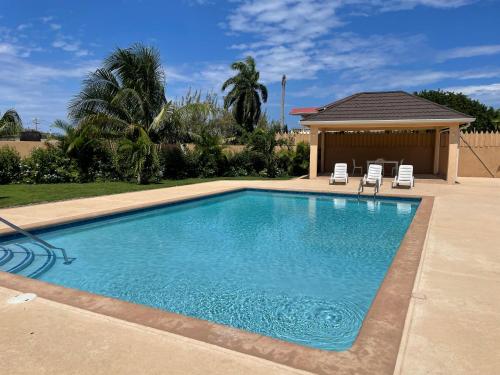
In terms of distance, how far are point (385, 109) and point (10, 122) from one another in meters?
16.3

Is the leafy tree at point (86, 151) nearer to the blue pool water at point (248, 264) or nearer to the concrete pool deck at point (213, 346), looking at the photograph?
the blue pool water at point (248, 264)

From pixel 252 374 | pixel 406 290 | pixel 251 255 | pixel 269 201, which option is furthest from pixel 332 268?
pixel 269 201

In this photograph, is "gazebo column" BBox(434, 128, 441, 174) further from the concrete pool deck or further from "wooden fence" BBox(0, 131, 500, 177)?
the concrete pool deck

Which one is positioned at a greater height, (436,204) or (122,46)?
(122,46)

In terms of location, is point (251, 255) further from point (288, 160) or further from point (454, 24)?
point (454, 24)

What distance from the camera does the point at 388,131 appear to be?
21.3 m

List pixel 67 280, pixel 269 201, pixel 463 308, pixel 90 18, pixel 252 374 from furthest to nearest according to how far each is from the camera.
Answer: pixel 90 18 < pixel 269 201 < pixel 67 280 < pixel 463 308 < pixel 252 374

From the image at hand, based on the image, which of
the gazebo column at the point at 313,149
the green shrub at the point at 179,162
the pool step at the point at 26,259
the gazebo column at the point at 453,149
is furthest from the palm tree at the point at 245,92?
the pool step at the point at 26,259

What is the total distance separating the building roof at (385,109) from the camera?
1657cm

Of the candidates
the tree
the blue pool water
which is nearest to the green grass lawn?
the blue pool water

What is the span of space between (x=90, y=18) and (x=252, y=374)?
54.7 feet

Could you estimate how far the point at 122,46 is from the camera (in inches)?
679

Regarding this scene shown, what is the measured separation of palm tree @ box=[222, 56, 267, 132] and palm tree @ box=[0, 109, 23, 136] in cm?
2413

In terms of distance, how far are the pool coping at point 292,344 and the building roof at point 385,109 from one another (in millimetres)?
13581
